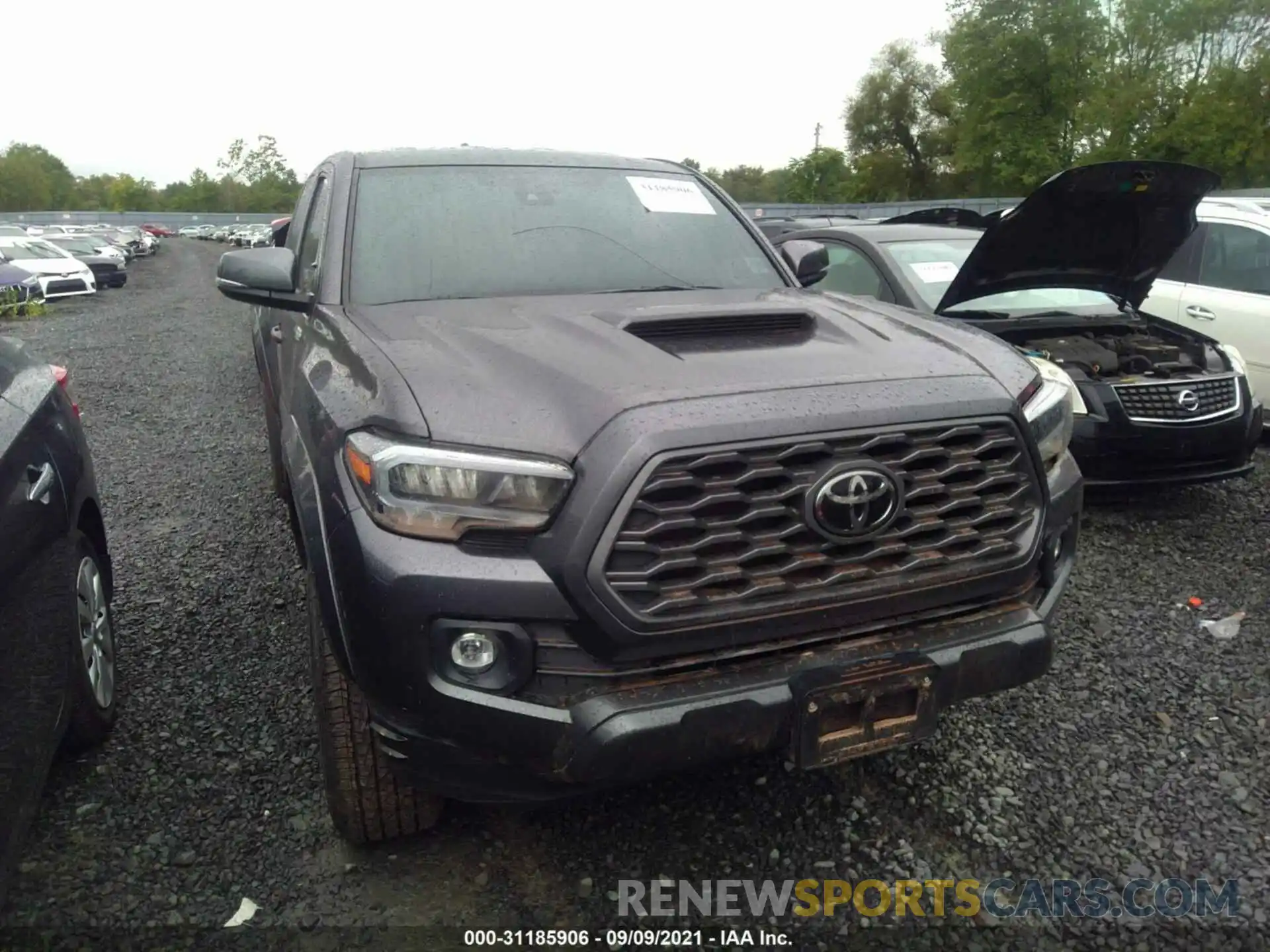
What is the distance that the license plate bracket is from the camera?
6.69 ft

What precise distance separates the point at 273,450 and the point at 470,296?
2.33 m

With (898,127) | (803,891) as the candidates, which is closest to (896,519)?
(803,891)

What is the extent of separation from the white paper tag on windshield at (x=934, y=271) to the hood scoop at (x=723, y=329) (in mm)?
3154

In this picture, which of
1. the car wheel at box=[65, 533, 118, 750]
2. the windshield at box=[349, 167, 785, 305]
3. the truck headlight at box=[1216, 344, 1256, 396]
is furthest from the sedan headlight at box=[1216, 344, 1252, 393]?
the car wheel at box=[65, 533, 118, 750]

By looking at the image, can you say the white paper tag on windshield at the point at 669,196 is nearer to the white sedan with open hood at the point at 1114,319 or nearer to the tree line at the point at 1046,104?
the white sedan with open hood at the point at 1114,319

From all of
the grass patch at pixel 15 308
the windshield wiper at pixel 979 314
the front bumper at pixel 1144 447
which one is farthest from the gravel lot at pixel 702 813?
the grass patch at pixel 15 308

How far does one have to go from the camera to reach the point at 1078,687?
10.9 ft

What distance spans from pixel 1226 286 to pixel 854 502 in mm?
6155

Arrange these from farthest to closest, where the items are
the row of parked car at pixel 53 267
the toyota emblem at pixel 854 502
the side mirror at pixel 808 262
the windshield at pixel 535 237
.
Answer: the row of parked car at pixel 53 267 < the side mirror at pixel 808 262 < the windshield at pixel 535 237 < the toyota emblem at pixel 854 502

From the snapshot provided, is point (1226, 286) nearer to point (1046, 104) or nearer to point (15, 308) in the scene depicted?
point (15, 308)

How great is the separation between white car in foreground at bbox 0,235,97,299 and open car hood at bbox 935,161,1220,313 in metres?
21.2

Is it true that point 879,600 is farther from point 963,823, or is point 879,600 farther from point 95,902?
point 95,902

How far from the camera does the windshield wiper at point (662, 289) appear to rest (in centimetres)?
318

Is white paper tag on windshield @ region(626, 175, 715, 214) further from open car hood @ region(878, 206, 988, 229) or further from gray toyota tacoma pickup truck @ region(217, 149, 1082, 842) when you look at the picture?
open car hood @ region(878, 206, 988, 229)
